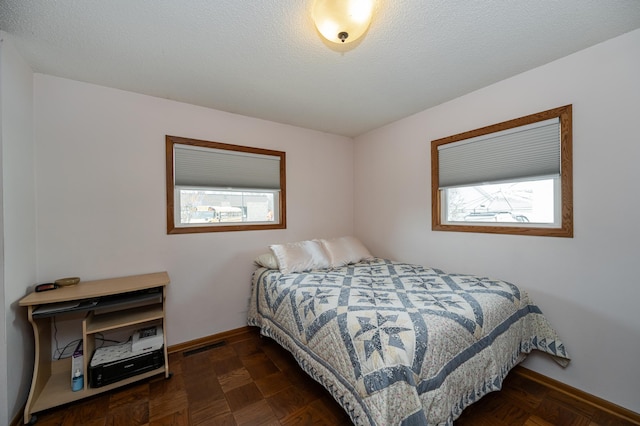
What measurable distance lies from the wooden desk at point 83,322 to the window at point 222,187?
630mm

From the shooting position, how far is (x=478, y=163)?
2.25 metres

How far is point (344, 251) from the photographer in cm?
279

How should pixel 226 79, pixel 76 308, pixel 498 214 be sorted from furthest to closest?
pixel 498 214
pixel 226 79
pixel 76 308

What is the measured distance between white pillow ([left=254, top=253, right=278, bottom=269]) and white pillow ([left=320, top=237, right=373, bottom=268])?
0.57 metres

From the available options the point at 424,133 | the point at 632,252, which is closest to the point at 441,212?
the point at 424,133

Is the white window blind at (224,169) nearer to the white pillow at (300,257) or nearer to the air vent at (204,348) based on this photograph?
the white pillow at (300,257)

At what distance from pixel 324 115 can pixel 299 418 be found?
2620 millimetres

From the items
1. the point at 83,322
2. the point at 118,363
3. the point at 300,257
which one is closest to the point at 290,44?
the point at 300,257

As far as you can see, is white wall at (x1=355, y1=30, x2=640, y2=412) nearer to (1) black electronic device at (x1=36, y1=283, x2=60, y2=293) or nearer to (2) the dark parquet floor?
(2) the dark parquet floor

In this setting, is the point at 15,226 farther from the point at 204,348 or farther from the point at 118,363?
the point at 204,348

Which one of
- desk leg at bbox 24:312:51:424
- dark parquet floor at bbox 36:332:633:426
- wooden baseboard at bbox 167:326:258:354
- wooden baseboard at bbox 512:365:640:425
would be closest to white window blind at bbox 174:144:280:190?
desk leg at bbox 24:312:51:424

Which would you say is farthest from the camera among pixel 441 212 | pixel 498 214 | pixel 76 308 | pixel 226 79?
pixel 441 212

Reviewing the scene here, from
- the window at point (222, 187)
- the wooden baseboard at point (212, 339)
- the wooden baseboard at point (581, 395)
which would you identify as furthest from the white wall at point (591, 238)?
the wooden baseboard at point (212, 339)

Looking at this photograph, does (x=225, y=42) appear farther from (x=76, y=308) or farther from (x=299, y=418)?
(x=299, y=418)
